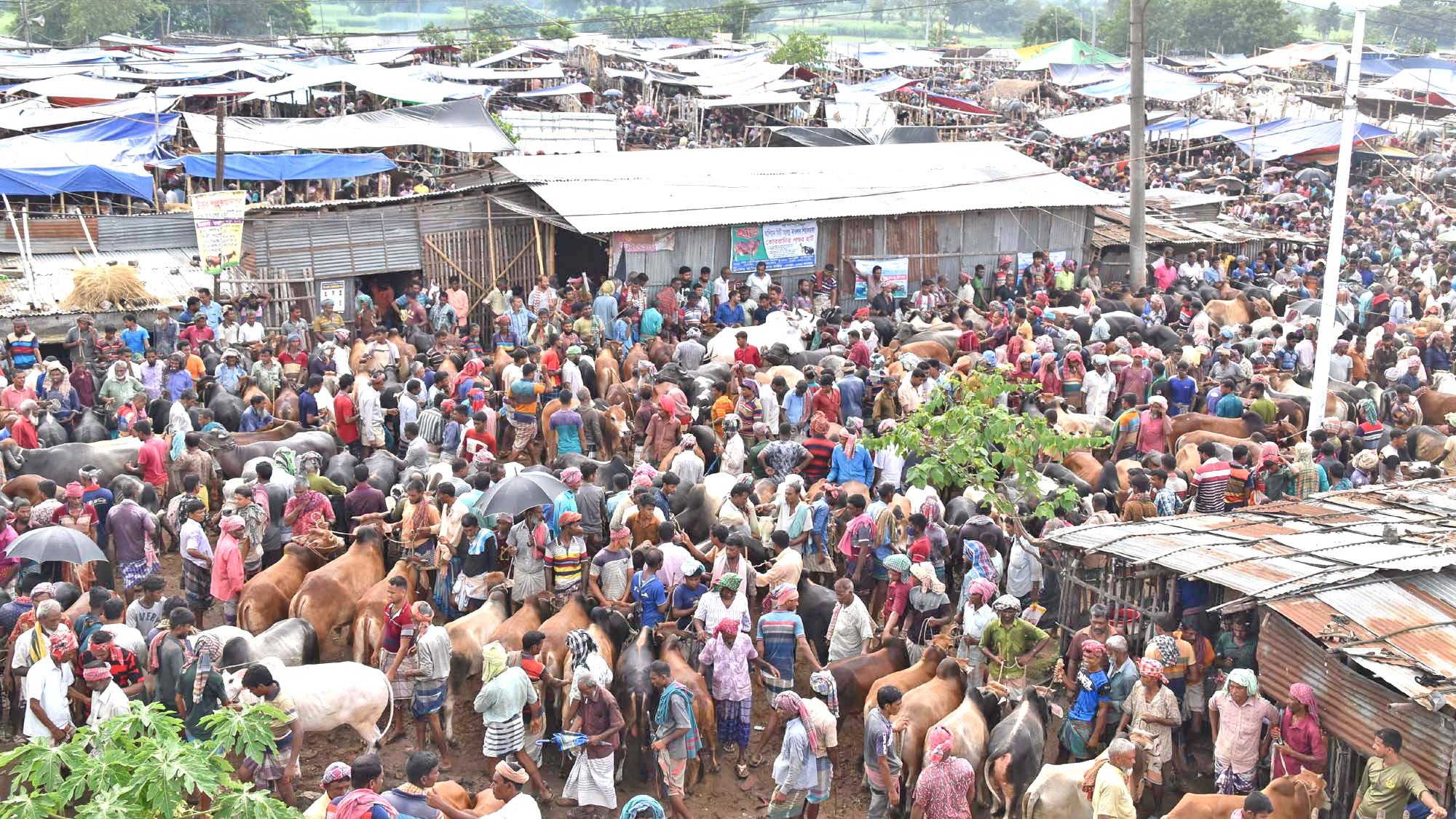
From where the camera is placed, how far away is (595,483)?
11227mm

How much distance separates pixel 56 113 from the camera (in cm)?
2719

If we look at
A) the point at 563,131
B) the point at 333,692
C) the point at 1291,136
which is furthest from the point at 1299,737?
the point at 1291,136

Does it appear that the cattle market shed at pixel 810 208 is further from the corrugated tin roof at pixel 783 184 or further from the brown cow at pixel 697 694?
the brown cow at pixel 697 694

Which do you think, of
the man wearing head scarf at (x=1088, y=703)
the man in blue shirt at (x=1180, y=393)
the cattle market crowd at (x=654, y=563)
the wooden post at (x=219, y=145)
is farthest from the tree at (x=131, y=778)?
the wooden post at (x=219, y=145)

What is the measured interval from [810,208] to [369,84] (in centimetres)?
1576

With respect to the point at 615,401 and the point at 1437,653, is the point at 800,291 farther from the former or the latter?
the point at 1437,653

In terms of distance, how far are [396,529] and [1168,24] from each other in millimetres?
68945

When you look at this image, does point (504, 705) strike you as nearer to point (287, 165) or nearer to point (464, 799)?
point (464, 799)

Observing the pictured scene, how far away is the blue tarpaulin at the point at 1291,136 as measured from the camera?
111 feet

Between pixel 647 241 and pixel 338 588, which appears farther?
pixel 647 241

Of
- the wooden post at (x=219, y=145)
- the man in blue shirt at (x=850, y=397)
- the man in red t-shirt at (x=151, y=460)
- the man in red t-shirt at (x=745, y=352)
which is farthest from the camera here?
the wooden post at (x=219, y=145)

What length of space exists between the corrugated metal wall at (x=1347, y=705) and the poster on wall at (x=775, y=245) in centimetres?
1310

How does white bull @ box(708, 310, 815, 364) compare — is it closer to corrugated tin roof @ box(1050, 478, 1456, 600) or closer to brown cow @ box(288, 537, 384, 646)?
brown cow @ box(288, 537, 384, 646)

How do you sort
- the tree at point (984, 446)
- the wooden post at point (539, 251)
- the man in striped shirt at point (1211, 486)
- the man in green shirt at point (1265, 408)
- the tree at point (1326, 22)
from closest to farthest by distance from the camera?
the tree at point (984, 446), the man in striped shirt at point (1211, 486), the man in green shirt at point (1265, 408), the wooden post at point (539, 251), the tree at point (1326, 22)
